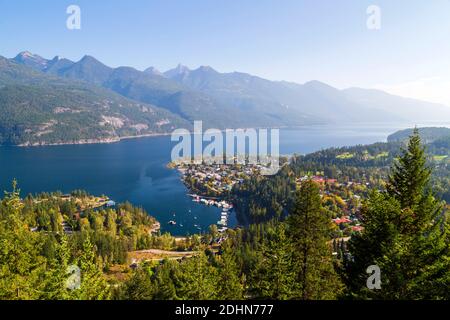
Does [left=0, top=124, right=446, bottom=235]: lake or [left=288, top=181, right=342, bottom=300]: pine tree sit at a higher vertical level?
[left=288, top=181, right=342, bottom=300]: pine tree

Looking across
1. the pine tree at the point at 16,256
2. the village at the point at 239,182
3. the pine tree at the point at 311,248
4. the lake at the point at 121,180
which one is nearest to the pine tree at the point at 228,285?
the pine tree at the point at 311,248

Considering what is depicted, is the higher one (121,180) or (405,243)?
(405,243)

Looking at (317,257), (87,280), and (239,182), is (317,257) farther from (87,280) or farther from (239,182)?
(239,182)

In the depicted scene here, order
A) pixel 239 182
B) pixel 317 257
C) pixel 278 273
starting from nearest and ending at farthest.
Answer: pixel 278 273 < pixel 317 257 < pixel 239 182

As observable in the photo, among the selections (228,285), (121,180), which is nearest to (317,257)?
(228,285)

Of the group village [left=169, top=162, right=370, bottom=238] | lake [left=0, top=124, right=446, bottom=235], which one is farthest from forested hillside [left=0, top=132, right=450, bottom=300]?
lake [left=0, top=124, right=446, bottom=235]

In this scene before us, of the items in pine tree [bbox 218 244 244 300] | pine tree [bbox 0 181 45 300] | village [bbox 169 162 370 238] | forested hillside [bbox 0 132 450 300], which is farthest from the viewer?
village [bbox 169 162 370 238]

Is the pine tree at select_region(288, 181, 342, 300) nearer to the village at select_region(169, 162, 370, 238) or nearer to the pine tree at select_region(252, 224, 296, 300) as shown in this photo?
the pine tree at select_region(252, 224, 296, 300)
